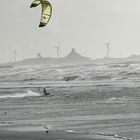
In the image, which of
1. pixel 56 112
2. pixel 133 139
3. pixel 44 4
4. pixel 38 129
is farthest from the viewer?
pixel 56 112

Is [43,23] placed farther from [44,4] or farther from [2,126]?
[2,126]

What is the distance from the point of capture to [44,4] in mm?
18469

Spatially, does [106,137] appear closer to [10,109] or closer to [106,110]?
[106,110]

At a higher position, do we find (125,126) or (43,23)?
(43,23)

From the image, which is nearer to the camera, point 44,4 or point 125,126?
point 44,4

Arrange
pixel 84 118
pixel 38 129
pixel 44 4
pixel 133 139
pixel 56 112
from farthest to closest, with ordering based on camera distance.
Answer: pixel 56 112 < pixel 84 118 < pixel 38 129 < pixel 44 4 < pixel 133 139

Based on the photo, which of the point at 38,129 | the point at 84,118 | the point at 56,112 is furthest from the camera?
the point at 56,112

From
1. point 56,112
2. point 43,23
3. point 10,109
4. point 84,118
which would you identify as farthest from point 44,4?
point 10,109

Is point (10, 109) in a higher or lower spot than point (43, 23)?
lower

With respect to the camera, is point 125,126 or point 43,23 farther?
point 125,126

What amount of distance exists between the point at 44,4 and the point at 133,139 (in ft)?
17.9

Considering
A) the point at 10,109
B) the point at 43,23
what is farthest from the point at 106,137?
the point at 10,109

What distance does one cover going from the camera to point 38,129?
1972cm

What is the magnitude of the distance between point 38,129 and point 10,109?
9.53 m
